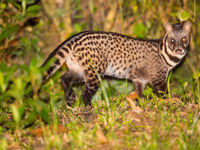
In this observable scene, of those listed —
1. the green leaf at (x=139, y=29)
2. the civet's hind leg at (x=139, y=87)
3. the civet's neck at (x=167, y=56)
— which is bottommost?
the civet's hind leg at (x=139, y=87)

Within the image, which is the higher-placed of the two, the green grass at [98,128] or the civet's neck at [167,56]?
the civet's neck at [167,56]

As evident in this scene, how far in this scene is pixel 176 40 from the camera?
5484mm

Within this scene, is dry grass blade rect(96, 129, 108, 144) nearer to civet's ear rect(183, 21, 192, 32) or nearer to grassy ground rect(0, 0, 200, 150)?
grassy ground rect(0, 0, 200, 150)

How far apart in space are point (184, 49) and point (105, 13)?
3.26 m

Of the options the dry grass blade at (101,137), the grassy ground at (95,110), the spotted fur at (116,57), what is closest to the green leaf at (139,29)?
the grassy ground at (95,110)

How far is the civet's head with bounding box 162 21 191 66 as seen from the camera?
5.45m

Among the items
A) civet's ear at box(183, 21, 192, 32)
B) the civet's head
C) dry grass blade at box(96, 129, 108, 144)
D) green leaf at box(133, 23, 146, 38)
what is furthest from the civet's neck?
dry grass blade at box(96, 129, 108, 144)

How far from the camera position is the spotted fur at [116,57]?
199 inches

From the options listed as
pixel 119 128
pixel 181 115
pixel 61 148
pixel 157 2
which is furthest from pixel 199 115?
pixel 157 2

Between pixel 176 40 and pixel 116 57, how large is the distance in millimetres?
A: 1075

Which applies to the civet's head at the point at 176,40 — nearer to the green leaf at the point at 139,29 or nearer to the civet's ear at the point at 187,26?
the civet's ear at the point at 187,26

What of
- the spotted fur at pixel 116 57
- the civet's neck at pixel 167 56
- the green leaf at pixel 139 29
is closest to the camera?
the spotted fur at pixel 116 57

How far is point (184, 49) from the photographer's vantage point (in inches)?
215

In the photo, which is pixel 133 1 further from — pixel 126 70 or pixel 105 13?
pixel 126 70
